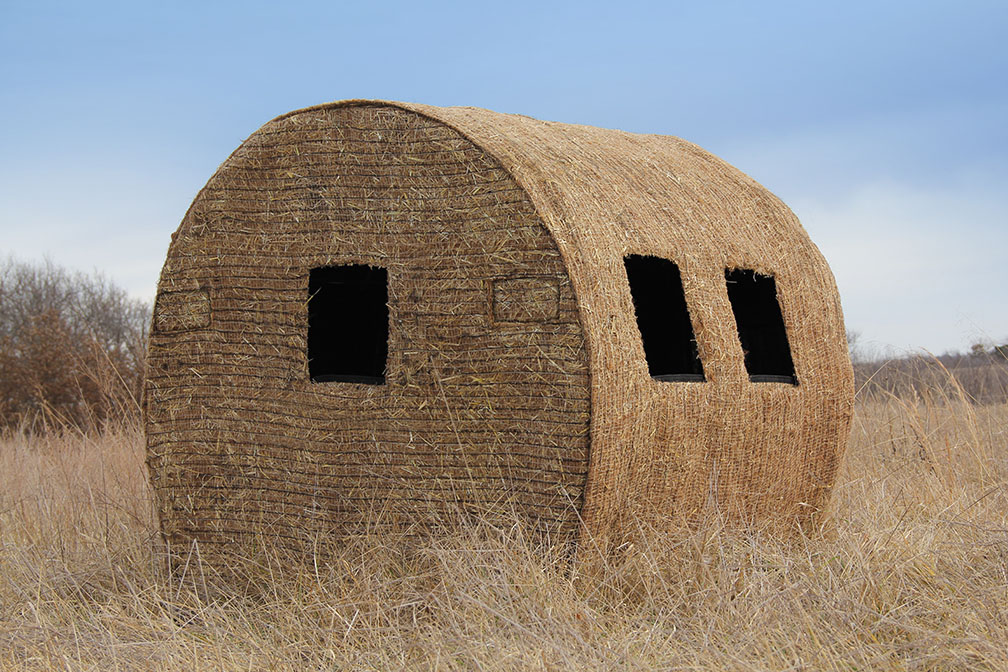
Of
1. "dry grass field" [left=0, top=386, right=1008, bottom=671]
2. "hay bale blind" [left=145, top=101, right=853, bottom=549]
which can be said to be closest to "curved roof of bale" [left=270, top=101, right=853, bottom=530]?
"hay bale blind" [left=145, top=101, right=853, bottom=549]

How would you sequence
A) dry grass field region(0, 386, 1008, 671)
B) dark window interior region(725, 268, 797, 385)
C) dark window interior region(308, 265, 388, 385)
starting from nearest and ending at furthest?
1. dry grass field region(0, 386, 1008, 671)
2. dark window interior region(308, 265, 388, 385)
3. dark window interior region(725, 268, 797, 385)

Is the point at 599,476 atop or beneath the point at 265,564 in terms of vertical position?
atop

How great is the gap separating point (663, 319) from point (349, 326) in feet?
8.45

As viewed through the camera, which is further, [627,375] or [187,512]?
[187,512]

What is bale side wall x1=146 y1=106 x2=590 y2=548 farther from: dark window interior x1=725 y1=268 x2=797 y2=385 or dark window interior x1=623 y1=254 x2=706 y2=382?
dark window interior x1=725 y1=268 x2=797 y2=385

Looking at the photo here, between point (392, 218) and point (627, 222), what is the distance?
1.32 metres

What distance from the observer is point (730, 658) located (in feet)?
14.7

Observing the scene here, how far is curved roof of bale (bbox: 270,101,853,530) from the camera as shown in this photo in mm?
5418

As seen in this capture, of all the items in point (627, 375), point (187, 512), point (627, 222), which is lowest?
point (187, 512)

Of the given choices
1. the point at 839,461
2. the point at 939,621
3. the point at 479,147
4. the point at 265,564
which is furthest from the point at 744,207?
the point at 265,564

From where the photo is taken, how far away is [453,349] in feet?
18.4

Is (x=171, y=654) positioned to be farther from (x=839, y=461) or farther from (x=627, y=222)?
(x=839, y=461)

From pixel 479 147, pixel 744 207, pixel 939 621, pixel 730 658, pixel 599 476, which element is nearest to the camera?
pixel 730 658

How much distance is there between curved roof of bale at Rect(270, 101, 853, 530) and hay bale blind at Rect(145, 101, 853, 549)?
0.8 inches
